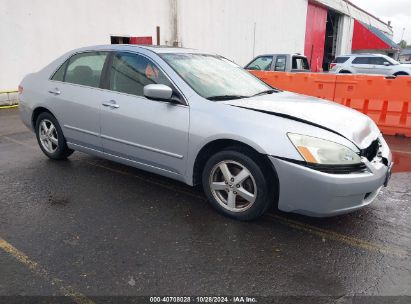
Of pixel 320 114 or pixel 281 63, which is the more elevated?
pixel 281 63

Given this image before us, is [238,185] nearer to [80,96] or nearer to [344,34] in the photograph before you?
[80,96]

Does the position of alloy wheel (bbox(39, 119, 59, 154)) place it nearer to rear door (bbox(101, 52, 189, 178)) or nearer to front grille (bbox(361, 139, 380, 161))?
rear door (bbox(101, 52, 189, 178))

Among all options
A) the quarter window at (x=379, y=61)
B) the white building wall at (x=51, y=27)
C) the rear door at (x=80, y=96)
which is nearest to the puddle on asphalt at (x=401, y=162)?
the rear door at (x=80, y=96)

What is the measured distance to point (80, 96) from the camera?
4.48m

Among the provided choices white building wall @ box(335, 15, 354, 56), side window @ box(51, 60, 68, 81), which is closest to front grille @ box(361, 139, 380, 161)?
side window @ box(51, 60, 68, 81)

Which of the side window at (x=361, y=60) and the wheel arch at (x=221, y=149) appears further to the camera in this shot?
the side window at (x=361, y=60)

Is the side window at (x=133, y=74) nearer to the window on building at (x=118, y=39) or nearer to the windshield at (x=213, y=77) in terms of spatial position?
the windshield at (x=213, y=77)

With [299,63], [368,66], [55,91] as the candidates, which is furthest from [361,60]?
[55,91]

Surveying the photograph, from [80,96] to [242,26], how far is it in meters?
18.1

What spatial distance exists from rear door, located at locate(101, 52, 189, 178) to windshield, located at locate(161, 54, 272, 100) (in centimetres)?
22

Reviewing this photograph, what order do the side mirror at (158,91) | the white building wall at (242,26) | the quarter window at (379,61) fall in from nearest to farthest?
the side mirror at (158,91) → the white building wall at (242,26) → the quarter window at (379,61)

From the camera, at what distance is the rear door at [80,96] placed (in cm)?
436

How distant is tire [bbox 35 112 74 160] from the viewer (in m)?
4.93

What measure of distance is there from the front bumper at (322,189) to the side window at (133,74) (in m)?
1.50
